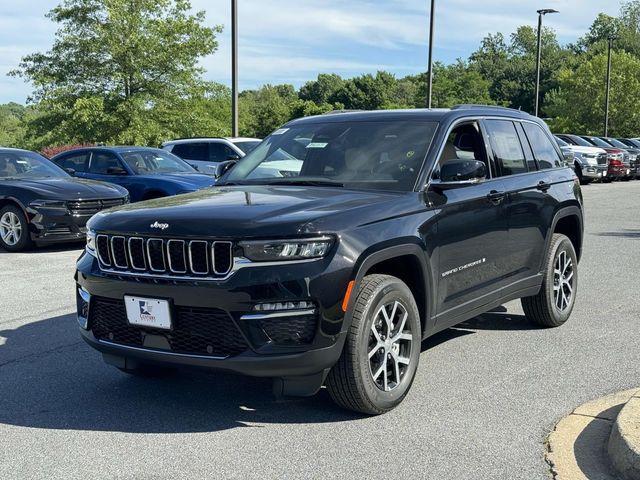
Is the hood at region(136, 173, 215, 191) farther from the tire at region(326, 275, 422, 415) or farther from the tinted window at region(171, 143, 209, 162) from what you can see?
the tire at region(326, 275, 422, 415)

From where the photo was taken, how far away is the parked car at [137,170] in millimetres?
13062

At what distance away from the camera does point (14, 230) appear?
1115 centimetres

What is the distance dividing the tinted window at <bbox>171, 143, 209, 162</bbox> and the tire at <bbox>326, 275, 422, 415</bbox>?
45.3ft

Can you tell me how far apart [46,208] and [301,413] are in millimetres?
7683

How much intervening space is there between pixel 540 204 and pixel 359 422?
2.79m

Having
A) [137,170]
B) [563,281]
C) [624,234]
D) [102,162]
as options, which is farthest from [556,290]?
[102,162]

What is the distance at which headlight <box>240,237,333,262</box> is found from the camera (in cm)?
390

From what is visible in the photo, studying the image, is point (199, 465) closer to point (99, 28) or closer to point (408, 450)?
point (408, 450)

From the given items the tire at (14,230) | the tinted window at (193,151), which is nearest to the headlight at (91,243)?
the tire at (14,230)

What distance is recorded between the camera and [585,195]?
2395 cm

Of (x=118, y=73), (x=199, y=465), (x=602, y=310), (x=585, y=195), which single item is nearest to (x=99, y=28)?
(x=118, y=73)

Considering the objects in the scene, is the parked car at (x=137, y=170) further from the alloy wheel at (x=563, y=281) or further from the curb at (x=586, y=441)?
the curb at (x=586, y=441)

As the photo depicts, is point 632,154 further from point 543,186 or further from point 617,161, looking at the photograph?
point 543,186

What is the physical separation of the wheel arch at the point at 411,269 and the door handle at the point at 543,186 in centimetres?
195
